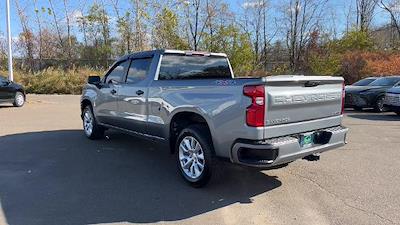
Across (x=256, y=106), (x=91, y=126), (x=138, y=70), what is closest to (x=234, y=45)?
(x=91, y=126)

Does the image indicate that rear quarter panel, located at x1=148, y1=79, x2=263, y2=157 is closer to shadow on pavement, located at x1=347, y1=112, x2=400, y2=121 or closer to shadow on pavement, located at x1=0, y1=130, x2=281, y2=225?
shadow on pavement, located at x1=0, y1=130, x2=281, y2=225

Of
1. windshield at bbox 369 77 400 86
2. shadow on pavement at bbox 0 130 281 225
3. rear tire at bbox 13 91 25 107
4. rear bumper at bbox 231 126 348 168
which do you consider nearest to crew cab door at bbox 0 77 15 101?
rear tire at bbox 13 91 25 107

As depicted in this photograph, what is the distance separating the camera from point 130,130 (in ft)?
24.0

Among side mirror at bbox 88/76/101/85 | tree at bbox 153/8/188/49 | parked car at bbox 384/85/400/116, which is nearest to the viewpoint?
side mirror at bbox 88/76/101/85

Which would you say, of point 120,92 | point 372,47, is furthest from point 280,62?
point 120,92

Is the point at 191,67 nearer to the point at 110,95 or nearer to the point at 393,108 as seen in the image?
the point at 110,95

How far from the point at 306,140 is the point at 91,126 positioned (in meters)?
5.21

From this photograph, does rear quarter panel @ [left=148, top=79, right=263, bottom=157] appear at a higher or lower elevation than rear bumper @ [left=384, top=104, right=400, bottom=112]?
higher

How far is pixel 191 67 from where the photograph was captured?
6918 mm

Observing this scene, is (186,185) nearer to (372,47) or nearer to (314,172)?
(314,172)

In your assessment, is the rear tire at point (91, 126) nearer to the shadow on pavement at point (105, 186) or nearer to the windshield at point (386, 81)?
the shadow on pavement at point (105, 186)

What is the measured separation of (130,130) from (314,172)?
10.5 feet

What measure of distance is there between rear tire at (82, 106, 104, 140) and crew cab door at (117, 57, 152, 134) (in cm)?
128

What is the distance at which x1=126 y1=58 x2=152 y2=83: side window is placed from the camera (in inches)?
272
